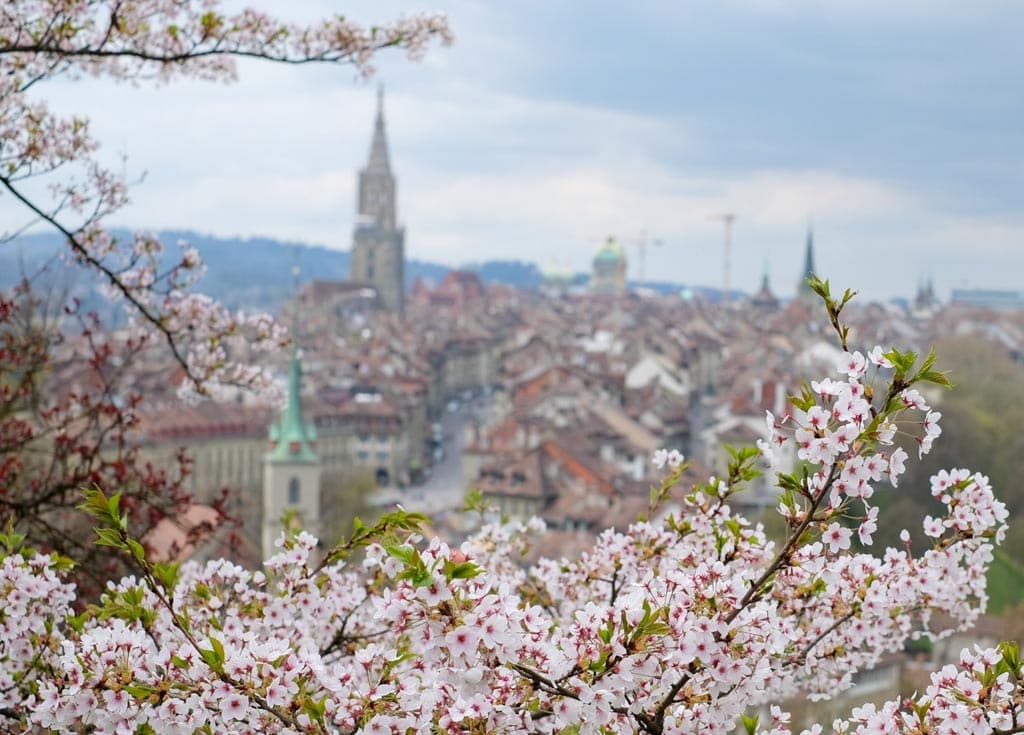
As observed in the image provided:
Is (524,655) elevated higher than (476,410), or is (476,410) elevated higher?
(524,655)

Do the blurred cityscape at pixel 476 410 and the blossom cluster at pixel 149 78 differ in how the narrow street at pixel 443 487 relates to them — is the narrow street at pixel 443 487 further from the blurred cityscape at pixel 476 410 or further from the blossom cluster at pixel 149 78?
the blossom cluster at pixel 149 78

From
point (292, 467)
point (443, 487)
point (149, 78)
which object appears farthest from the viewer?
point (443, 487)

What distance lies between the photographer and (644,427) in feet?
232

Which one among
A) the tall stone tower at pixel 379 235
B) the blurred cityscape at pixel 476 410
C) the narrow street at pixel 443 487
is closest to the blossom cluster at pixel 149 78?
the blurred cityscape at pixel 476 410

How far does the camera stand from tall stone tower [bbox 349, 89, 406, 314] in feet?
552

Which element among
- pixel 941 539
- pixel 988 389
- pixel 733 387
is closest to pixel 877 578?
pixel 941 539

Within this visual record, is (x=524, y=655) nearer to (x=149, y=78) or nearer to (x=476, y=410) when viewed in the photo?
(x=149, y=78)

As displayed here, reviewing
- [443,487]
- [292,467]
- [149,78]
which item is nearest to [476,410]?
[443,487]

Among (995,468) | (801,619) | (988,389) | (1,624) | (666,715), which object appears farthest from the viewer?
(988,389)

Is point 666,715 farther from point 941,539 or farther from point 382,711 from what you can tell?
point 941,539

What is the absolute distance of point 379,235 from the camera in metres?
170

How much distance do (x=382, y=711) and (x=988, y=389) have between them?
8590 centimetres

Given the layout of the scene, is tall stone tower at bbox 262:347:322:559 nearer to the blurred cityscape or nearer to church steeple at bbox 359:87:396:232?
the blurred cityscape

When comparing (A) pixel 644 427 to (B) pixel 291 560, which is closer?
(B) pixel 291 560
